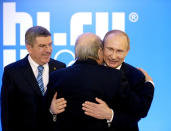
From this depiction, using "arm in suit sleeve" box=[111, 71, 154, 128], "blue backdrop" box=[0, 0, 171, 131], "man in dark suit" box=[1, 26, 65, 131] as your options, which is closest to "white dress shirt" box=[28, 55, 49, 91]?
"man in dark suit" box=[1, 26, 65, 131]

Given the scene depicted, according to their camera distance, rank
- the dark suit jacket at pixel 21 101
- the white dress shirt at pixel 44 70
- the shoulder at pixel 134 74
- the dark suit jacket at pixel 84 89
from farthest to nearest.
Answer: the white dress shirt at pixel 44 70, the dark suit jacket at pixel 21 101, the shoulder at pixel 134 74, the dark suit jacket at pixel 84 89

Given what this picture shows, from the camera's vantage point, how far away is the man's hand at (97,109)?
71.4 inches

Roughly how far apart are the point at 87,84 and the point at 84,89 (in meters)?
0.03

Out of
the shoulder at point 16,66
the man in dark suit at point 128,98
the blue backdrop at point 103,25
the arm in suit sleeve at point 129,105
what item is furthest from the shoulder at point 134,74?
the blue backdrop at point 103,25

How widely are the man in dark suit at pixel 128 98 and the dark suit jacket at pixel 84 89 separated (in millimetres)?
44

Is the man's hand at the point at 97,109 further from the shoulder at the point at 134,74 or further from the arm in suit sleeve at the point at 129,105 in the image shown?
the shoulder at the point at 134,74

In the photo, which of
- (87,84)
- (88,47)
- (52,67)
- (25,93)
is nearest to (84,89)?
(87,84)

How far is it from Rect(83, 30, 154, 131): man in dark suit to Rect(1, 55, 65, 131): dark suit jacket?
2.06ft

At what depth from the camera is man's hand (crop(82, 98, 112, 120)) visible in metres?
1.81

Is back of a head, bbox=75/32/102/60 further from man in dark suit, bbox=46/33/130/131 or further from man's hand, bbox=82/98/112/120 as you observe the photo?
man's hand, bbox=82/98/112/120

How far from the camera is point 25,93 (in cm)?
238

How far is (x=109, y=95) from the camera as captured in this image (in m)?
1.80

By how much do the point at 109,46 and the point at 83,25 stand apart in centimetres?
195

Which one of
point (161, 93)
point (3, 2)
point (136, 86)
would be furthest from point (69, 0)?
point (136, 86)
